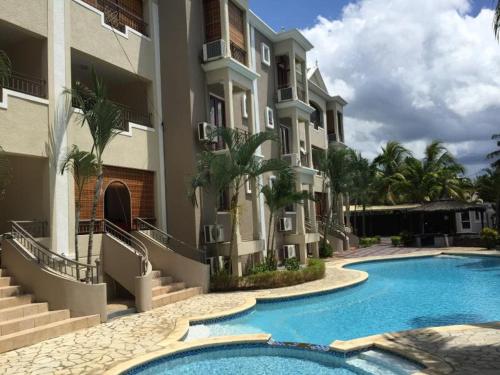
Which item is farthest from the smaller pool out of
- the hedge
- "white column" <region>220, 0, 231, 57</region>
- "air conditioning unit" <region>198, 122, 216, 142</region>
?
"white column" <region>220, 0, 231, 57</region>

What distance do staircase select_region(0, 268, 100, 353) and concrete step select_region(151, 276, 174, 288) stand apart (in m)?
→ 3.25

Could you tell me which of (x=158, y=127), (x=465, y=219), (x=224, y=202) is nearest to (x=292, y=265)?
(x=224, y=202)

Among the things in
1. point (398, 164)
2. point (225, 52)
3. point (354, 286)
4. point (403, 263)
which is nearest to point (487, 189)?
point (398, 164)

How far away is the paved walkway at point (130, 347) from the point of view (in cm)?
716

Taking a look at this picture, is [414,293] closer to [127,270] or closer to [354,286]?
[354,286]

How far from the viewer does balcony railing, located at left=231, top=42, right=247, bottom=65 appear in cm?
1780

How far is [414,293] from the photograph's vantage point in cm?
1477

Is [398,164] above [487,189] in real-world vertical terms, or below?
above

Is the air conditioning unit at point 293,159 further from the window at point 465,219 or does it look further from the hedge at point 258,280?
the window at point 465,219

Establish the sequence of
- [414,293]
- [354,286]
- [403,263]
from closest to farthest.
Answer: [414,293], [354,286], [403,263]

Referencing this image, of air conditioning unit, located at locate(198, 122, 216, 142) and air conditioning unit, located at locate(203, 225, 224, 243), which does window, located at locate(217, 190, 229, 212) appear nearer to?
air conditioning unit, located at locate(203, 225, 224, 243)

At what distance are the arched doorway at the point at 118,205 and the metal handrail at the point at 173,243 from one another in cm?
53

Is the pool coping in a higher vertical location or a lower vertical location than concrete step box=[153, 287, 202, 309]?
lower

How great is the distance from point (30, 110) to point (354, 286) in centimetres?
1185
